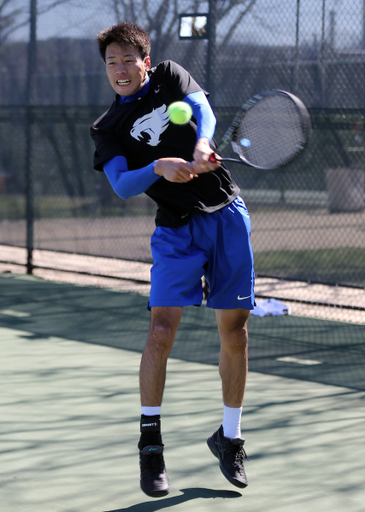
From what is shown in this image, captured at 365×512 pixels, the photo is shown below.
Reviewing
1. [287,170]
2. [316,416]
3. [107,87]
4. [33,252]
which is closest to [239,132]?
[316,416]

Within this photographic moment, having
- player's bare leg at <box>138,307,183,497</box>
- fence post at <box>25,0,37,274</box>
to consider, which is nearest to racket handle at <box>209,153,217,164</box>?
player's bare leg at <box>138,307,183,497</box>

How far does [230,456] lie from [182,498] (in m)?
0.26

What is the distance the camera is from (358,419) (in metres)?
3.61

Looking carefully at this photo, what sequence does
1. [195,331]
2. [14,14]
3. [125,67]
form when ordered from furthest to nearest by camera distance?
1. [14,14]
2. [195,331]
3. [125,67]

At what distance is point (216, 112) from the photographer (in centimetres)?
625

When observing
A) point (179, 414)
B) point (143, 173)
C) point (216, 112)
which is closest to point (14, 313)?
point (216, 112)

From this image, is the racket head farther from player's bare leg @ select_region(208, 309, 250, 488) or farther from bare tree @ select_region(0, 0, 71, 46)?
bare tree @ select_region(0, 0, 71, 46)

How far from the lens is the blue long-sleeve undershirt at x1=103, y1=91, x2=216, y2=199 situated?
9.00 feet

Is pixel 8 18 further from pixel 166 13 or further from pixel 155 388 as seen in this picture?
pixel 155 388

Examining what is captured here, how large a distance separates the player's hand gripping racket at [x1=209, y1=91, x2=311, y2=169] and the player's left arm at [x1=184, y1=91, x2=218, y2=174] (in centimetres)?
16

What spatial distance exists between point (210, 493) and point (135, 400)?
1.14m

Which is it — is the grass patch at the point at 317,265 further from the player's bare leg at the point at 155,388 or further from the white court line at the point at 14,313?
the player's bare leg at the point at 155,388

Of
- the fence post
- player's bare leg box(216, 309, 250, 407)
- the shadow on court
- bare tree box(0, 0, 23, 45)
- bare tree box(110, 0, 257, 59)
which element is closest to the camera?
player's bare leg box(216, 309, 250, 407)

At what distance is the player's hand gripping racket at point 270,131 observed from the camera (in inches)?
120
